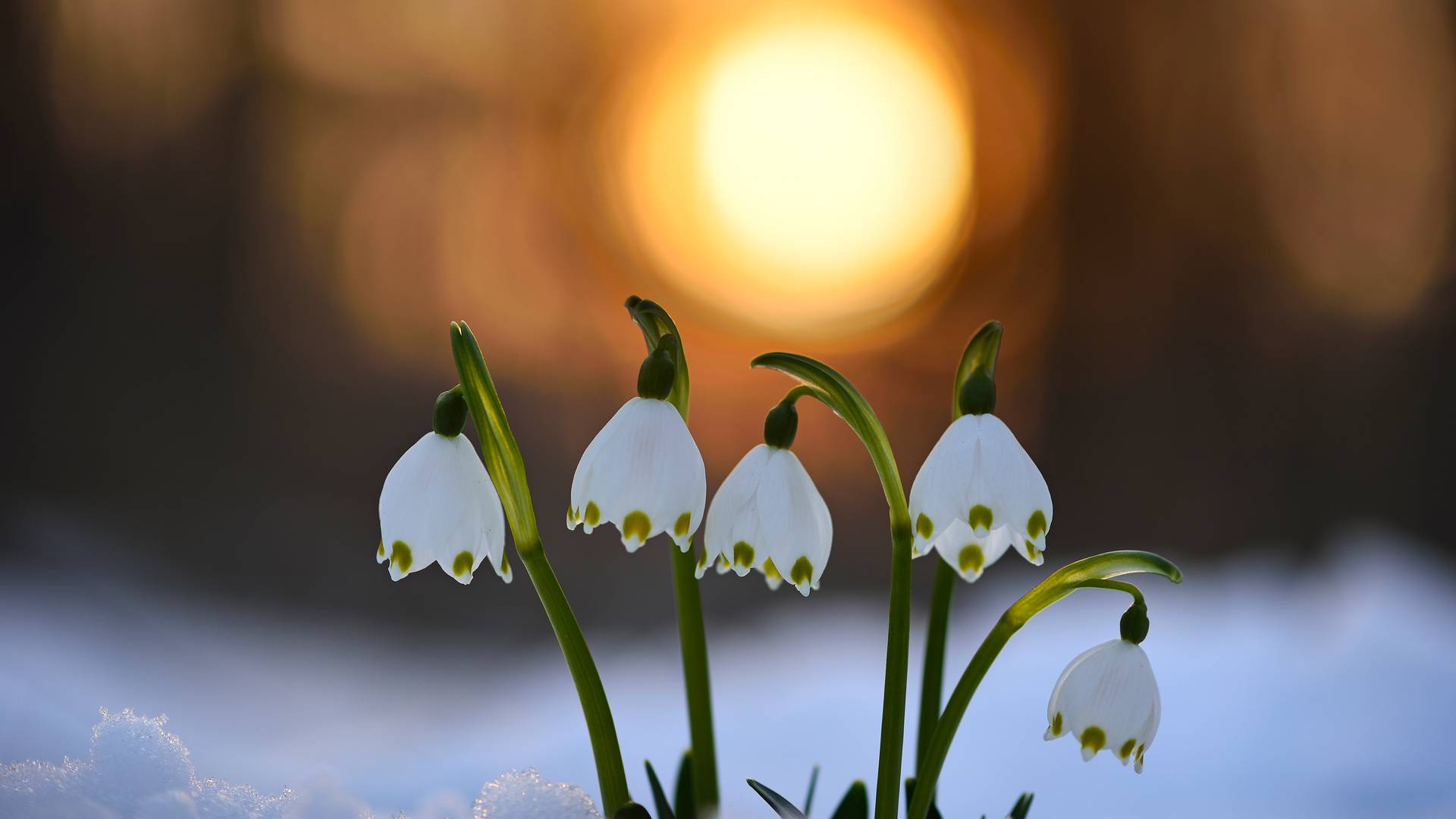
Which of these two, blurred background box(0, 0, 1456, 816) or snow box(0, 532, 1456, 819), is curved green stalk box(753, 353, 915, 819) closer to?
snow box(0, 532, 1456, 819)

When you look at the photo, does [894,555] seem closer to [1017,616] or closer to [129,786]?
[1017,616]

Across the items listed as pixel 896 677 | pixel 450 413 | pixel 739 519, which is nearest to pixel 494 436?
pixel 450 413

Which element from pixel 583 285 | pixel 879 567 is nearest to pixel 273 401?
pixel 583 285

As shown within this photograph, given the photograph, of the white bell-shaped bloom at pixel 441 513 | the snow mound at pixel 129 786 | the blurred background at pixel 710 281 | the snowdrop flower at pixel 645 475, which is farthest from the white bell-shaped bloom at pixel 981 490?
the blurred background at pixel 710 281

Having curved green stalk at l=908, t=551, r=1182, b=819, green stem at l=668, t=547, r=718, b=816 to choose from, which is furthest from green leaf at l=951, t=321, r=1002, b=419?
green stem at l=668, t=547, r=718, b=816

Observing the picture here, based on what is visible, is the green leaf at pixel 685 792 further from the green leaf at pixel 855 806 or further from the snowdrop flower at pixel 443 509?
the snowdrop flower at pixel 443 509
